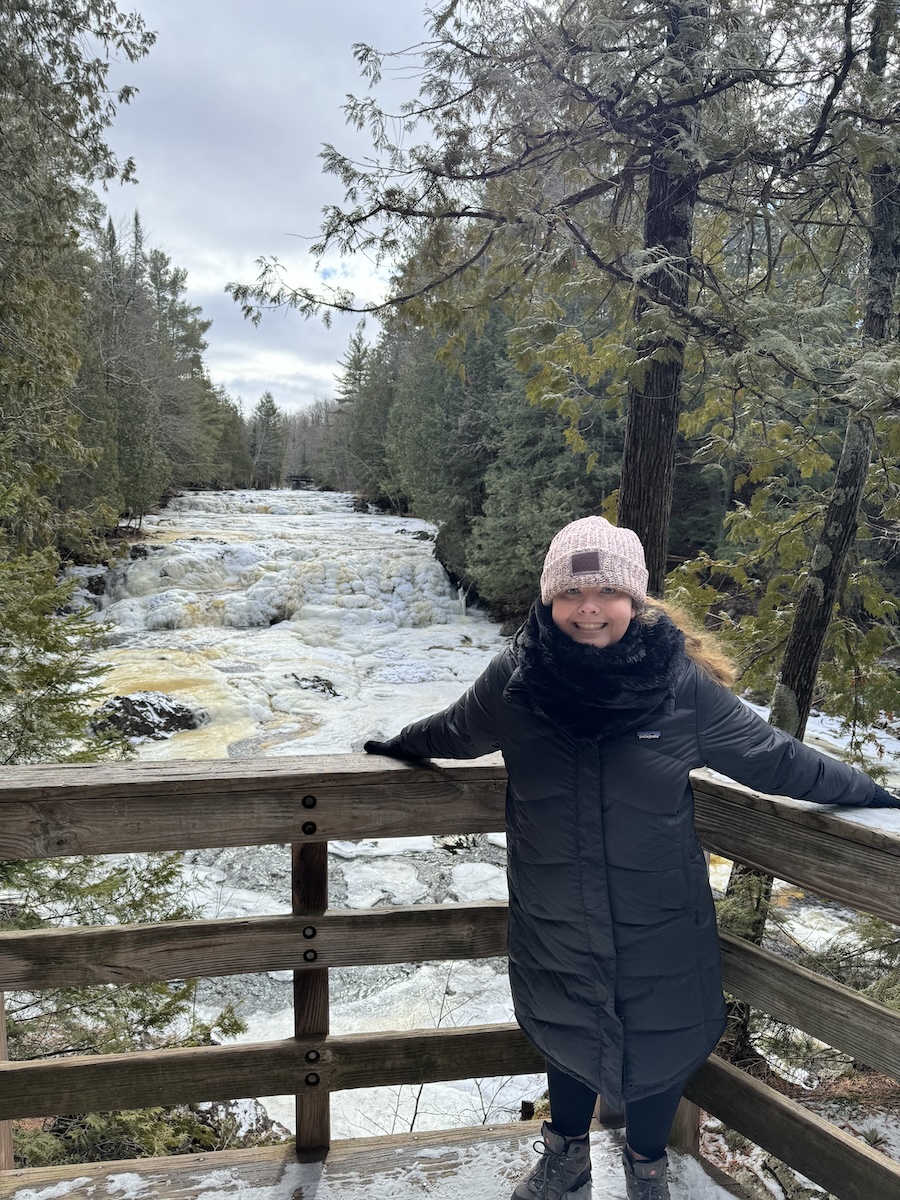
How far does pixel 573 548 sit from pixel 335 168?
4.02 meters

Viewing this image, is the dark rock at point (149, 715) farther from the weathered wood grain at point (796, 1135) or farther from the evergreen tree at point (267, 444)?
the evergreen tree at point (267, 444)

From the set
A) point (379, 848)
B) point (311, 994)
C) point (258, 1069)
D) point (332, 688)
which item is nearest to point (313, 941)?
point (311, 994)

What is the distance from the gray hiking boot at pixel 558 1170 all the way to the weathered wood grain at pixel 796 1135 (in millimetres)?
365

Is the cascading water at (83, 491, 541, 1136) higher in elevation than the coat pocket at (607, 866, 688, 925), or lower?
lower

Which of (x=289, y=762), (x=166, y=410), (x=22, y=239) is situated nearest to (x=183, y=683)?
(x=22, y=239)

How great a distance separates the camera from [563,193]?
214 inches

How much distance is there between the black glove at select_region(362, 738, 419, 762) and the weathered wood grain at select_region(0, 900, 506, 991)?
39 centimetres

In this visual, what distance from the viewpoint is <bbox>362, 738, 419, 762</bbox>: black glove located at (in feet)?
6.72

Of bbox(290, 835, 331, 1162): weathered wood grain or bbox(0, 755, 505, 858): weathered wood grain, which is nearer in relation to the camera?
bbox(0, 755, 505, 858): weathered wood grain

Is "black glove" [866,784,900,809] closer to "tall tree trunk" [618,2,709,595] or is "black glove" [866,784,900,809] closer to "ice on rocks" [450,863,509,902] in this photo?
"tall tree trunk" [618,2,709,595]

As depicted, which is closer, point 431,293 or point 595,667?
point 595,667

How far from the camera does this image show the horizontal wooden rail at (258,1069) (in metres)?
1.95

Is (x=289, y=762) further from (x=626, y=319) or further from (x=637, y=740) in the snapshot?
(x=626, y=319)

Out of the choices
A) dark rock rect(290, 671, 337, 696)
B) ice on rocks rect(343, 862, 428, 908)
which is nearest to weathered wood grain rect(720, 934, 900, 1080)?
ice on rocks rect(343, 862, 428, 908)
